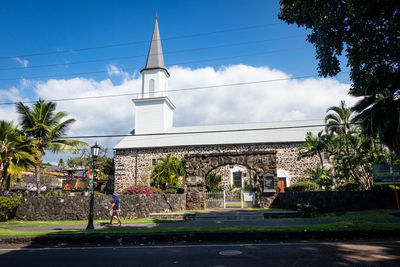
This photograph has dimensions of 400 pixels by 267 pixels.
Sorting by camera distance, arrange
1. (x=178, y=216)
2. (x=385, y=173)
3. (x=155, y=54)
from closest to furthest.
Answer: (x=385, y=173)
(x=178, y=216)
(x=155, y=54)

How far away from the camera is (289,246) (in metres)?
7.52

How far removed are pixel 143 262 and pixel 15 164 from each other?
1385 cm

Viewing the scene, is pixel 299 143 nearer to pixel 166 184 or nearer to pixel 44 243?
pixel 166 184

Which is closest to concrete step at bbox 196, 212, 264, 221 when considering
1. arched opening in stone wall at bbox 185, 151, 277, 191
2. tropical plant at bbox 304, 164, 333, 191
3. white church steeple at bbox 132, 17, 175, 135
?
arched opening in stone wall at bbox 185, 151, 277, 191

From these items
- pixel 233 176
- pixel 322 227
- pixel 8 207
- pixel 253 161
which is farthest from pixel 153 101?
pixel 322 227

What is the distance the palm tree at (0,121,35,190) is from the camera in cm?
1563

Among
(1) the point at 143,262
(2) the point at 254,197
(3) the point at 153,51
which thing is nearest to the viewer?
(1) the point at 143,262

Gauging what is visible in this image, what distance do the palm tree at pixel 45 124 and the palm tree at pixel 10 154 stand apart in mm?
4226

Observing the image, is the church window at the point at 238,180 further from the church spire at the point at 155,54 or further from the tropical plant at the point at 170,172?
the church spire at the point at 155,54

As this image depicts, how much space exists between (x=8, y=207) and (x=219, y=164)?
1265 cm

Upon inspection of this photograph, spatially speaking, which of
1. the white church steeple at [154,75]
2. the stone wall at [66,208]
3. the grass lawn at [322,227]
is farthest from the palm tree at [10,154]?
the white church steeple at [154,75]

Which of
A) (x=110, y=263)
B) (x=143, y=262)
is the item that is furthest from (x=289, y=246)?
(x=110, y=263)

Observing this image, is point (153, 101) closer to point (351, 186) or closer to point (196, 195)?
point (196, 195)

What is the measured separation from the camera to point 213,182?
26828 millimetres
